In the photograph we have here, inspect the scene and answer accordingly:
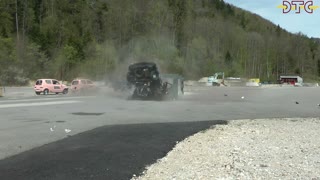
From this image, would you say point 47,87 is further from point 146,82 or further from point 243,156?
point 243,156

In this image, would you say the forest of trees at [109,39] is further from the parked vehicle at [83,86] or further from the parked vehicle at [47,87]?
the parked vehicle at [47,87]

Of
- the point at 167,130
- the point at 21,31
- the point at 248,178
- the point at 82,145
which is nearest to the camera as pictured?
the point at 248,178

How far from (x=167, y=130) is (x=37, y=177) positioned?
304 inches

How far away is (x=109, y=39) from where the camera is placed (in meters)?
109

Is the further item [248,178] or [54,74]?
[54,74]

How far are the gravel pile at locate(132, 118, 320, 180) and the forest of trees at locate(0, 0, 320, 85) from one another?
107ft

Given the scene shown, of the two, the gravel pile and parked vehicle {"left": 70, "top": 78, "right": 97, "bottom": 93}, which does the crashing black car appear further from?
the gravel pile

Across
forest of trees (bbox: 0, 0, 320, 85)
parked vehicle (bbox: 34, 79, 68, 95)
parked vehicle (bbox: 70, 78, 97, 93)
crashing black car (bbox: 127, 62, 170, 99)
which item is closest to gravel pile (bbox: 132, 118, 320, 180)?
crashing black car (bbox: 127, 62, 170, 99)

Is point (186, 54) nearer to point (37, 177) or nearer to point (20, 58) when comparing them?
point (20, 58)

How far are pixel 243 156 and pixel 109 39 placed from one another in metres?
100.0

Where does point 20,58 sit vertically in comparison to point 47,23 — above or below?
below

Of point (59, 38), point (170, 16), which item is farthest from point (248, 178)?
point (170, 16)

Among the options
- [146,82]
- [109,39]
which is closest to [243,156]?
[146,82]

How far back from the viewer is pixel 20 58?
87.2m
